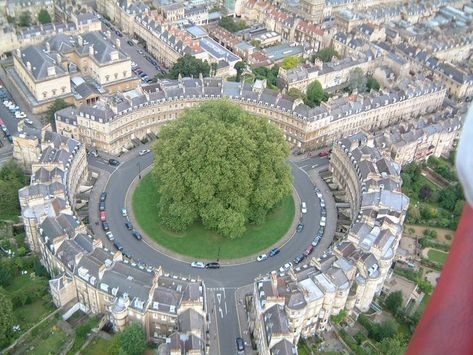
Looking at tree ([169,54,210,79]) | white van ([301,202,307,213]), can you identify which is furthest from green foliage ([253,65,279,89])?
white van ([301,202,307,213])

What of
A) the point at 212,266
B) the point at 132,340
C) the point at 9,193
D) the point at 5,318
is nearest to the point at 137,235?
the point at 212,266

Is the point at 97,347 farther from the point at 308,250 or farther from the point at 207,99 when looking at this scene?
the point at 207,99

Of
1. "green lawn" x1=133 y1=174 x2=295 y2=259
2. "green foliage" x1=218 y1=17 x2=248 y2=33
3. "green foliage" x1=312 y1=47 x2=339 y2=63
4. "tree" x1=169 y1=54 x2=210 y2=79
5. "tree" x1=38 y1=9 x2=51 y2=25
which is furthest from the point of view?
"green foliage" x1=218 y1=17 x2=248 y2=33

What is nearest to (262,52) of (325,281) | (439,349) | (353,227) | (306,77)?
(306,77)

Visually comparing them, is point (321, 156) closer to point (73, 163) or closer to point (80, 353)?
point (73, 163)

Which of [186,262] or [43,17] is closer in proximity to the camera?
[186,262]

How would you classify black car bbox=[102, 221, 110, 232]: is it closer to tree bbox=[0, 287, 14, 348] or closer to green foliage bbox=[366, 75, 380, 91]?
tree bbox=[0, 287, 14, 348]

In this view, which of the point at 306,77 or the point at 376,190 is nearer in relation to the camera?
the point at 376,190
